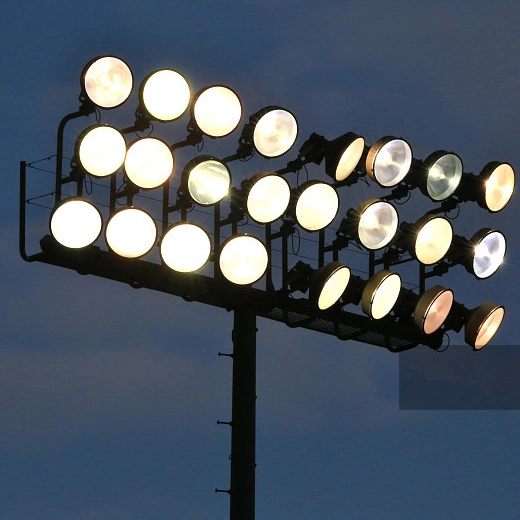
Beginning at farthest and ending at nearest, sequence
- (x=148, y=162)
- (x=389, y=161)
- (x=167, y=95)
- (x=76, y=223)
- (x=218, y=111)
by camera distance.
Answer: (x=389, y=161), (x=218, y=111), (x=167, y=95), (x=148, y=162), (x=76, y=223)

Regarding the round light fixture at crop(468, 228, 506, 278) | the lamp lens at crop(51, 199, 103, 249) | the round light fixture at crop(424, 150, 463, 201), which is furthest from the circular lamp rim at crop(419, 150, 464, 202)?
the lamp lens at crop(51, 199, 103, 249)

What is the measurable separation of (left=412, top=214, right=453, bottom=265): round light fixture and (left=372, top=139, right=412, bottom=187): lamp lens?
54 cm

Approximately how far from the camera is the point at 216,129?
15.0 meters

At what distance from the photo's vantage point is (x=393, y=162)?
1642 cm

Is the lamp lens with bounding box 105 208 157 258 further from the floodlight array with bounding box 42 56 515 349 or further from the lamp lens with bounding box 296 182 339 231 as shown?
the lamp lens with bounding box 296 182 339 231

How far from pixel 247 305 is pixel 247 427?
1143 mm

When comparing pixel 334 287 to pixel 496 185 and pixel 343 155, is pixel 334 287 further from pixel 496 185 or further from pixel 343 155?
pixel 496 185

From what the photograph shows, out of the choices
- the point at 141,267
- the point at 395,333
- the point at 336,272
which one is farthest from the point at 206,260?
the point at 395,333

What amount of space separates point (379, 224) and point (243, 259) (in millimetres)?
1957

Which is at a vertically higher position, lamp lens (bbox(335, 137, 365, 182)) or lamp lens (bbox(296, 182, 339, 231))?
lamp lens (bbox(335, 137, 365, 182))

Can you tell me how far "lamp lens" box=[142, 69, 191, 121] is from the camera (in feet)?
48.0

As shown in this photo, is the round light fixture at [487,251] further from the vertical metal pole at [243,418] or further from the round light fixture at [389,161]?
the vertical metal pole at [243,418]

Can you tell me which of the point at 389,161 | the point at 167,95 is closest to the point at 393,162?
the point at 389,161

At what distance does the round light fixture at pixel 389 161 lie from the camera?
634 inches
